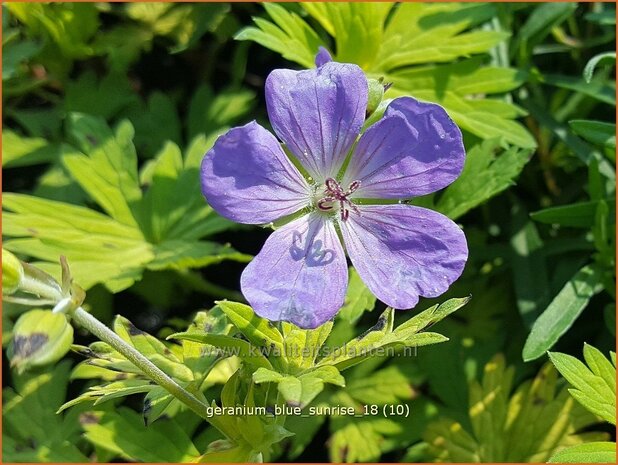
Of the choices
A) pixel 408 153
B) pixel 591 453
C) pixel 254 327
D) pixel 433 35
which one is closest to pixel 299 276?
pixel 254 327

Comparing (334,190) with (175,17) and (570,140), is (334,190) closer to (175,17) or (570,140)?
(570,140)

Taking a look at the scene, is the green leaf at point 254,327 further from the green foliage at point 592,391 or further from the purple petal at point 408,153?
the green foliage at point 592,391

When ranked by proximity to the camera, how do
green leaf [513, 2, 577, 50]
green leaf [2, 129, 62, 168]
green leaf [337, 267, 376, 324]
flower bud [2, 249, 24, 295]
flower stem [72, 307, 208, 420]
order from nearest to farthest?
flower bud [2, 249, 24, 295], flower stem [72, 307, 208, 420], green leaf [337, 267, 376, 324], green leaf [513, 2, 577, 50], green leaf [2, 129, 62, 168]

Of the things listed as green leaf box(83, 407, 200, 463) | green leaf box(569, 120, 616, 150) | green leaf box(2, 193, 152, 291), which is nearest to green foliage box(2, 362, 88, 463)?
green leaf box(83, 407, 200, 463)

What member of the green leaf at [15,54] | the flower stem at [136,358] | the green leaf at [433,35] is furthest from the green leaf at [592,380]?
the green leaf at [15,54]

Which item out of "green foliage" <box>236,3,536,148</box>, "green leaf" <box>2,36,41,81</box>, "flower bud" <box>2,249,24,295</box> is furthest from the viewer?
"green leaf" <box>2,36,41,81</box>

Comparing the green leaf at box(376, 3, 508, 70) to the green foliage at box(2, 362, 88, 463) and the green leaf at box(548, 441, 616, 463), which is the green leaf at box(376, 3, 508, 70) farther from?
the green foliage at box(2, 362, 88, 463)
